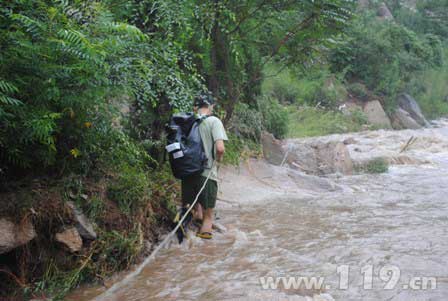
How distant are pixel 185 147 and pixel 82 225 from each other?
1620 mm

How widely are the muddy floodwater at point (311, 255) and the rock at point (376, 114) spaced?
2305cm

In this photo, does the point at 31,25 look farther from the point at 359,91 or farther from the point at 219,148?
the point at 359,91

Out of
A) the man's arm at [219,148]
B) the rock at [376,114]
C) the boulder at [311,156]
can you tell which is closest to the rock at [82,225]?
the man's arm at [219,148]

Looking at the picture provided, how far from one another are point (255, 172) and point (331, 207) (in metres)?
2.85

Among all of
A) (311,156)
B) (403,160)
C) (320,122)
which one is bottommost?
(403,160)

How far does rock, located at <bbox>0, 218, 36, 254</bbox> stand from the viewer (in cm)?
363

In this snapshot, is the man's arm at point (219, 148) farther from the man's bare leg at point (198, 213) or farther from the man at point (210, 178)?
the man's bare leg at point (198, 213)

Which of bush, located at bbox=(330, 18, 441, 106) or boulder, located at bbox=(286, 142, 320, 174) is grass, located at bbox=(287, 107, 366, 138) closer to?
bush, located at bbox=(330, 18, 441, 106)

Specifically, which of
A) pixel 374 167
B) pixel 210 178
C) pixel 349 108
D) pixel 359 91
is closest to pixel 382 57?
pixel 359 91

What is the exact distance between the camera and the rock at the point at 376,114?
99.5 feet

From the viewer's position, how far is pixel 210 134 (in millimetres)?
5641

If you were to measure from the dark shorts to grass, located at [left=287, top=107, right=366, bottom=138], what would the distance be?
59.1 feet

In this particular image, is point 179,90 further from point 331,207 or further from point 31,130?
point 331,207

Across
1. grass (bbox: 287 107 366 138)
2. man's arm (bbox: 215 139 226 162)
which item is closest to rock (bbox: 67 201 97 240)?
man's arm (bbox: 215 139 226 162)
